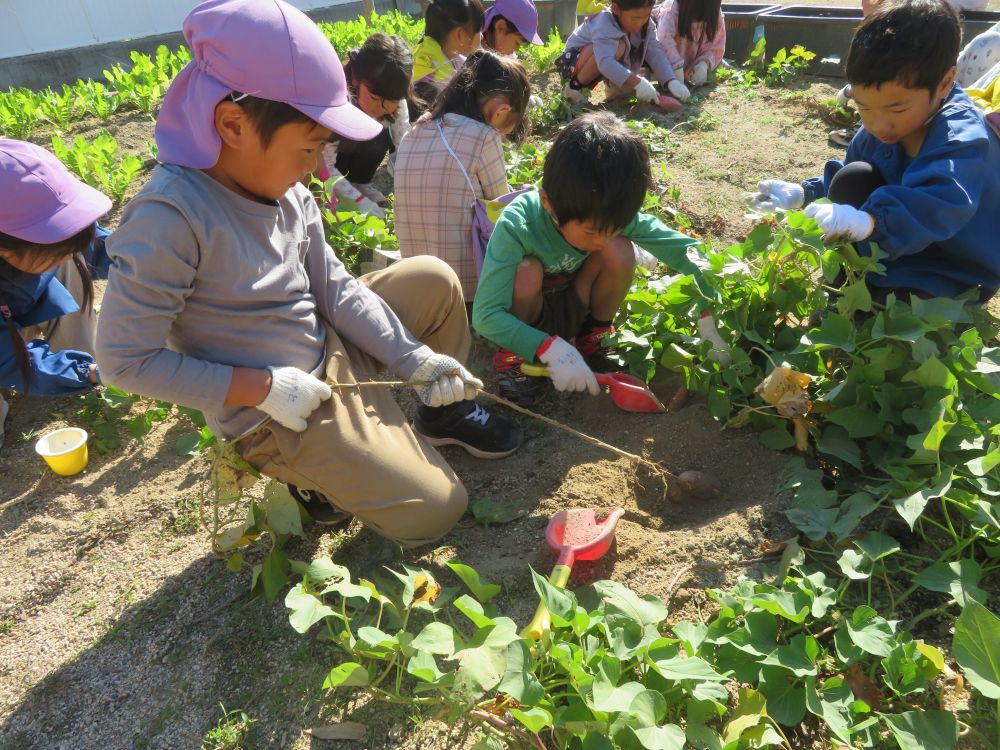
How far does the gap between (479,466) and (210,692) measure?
3.14 feet

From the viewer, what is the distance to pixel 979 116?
6.86 feet

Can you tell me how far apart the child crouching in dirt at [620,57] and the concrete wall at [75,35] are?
5.77 meters

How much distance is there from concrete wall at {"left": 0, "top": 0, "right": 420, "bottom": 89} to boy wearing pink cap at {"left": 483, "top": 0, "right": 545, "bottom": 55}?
579cm

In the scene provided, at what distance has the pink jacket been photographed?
18.3 ft

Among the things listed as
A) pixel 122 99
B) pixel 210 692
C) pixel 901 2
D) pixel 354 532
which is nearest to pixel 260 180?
pixel 354 532

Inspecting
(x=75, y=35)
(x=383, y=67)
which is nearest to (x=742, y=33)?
(x=383, y=67)

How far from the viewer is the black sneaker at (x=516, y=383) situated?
245 centimetres

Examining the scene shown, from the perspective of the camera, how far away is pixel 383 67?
3582 mm

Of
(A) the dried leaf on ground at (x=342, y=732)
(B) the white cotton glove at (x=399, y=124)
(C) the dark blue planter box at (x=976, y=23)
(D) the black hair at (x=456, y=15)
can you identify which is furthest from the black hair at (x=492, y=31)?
(A) the dried leaf on ground at (x=342, y=732)

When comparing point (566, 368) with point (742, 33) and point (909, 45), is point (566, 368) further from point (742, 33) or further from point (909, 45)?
point (742, 33)

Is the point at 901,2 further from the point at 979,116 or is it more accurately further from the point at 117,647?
→ the point at 117,647

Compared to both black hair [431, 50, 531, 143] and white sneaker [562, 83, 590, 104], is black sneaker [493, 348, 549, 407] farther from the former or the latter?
white sneaker [562, 83, 590, 104]

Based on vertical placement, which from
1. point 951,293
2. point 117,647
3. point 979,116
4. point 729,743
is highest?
point 979,116

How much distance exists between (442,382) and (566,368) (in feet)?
1.51
